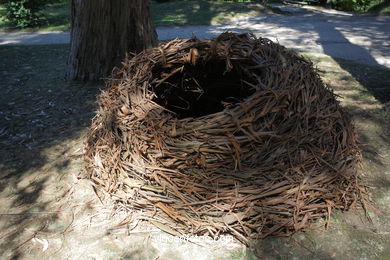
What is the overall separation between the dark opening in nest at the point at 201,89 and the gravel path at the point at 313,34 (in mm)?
4264

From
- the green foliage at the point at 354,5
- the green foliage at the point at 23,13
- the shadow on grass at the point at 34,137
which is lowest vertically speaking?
the green foliage at the point at 354,5

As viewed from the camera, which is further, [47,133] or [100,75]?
Answer: [100,75]

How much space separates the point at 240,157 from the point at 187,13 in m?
12.9

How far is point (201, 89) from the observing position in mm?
3395

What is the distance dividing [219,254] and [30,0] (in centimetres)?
1304

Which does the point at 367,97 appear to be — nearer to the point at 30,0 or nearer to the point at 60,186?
the point at 60,186

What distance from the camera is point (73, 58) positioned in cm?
521

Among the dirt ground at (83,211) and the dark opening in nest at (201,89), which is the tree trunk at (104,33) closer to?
the dirt ground at (83,211)

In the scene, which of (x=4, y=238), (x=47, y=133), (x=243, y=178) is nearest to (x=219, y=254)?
(x=243, y=178)

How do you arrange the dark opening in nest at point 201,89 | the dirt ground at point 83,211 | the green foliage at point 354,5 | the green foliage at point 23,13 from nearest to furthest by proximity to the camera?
the dirt ground at point 83,211, the dark opening in nest at point 201,89, the green foliage at point 23,13, the green foliage at point 354,5

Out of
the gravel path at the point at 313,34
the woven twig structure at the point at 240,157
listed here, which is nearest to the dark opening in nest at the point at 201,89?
the woven twig structure at the point at 240,157

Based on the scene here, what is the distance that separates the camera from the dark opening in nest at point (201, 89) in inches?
123

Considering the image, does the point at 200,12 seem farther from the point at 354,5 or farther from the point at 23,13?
the point at 354,5

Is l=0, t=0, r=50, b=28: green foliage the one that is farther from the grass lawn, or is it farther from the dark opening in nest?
the dark opening in nest
